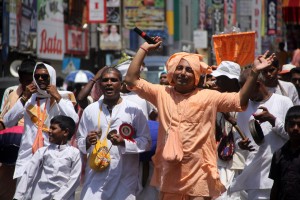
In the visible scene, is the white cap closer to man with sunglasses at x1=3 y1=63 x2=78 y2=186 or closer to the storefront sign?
man with sunglasses at x1=3 y1=63 x2=78 y2=186

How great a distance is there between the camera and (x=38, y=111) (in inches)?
409

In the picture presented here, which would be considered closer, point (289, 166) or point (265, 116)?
point (289, 166)

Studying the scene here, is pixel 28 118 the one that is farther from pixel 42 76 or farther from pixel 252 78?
pixel 252 78

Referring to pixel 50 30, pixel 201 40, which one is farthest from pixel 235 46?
pixel 201 40

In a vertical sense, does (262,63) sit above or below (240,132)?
above

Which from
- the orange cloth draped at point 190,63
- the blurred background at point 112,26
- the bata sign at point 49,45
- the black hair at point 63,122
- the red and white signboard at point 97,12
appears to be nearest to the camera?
the orange cloth draped at point 190,63

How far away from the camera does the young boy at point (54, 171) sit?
9766 mm

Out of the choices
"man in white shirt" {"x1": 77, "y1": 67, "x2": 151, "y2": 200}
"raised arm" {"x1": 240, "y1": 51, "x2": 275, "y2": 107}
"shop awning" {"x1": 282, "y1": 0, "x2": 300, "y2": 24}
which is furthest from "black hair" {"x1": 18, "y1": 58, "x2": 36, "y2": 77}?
"shop awning" {"x1": 282, "y1": 0, "x2": 300, "y2": 24}

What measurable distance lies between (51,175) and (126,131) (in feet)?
2.82

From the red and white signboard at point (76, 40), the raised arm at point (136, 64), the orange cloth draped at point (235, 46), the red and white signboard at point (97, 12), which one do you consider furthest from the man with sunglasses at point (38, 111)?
the red and white signboard at point (76, 40)

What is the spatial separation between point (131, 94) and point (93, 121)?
140cm

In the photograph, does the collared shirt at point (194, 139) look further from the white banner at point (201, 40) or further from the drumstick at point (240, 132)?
the white banner at point (201, 40)

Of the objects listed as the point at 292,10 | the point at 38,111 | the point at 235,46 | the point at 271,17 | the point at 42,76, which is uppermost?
the point at 292,10

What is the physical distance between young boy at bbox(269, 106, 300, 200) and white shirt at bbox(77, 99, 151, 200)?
144cm
